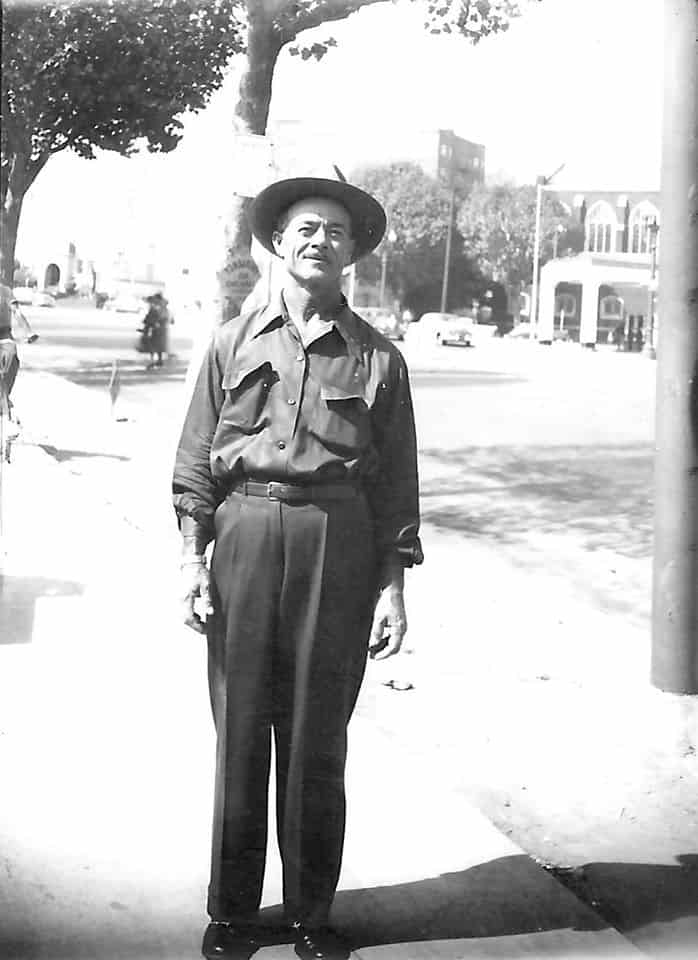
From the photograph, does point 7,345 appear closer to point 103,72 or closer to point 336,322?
point 103,72

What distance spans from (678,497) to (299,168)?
87.6 inches

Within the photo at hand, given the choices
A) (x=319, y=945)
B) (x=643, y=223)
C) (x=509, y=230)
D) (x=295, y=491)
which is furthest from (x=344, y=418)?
(x=643, y=223)

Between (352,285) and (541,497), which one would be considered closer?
(352,285)

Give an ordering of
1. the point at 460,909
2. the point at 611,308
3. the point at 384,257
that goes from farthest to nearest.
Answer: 1. the point at 611,308
2. the point at 384,257
3. the point at 460,909

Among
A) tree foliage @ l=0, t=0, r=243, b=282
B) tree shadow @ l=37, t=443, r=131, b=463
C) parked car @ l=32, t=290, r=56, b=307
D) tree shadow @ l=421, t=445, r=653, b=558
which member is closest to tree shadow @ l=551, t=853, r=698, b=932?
tree shadow @ l=37, t=443, r=131, b=463

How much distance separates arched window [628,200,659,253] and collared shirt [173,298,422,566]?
1882 millimetres

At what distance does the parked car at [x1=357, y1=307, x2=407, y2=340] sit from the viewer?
3418 mm

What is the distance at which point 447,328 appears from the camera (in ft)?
13.2

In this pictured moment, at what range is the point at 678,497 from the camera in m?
4.69

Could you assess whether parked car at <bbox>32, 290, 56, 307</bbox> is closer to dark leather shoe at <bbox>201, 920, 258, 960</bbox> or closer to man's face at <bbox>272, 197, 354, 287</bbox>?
man's face at <bbox>272, 197, 354, 287</bbox>

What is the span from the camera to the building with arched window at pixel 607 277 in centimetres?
403

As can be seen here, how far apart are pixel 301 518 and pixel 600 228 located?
70.9 inches

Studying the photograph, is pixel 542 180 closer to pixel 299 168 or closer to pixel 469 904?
pixel 299 168

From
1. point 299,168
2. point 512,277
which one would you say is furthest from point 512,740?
point 299,168
